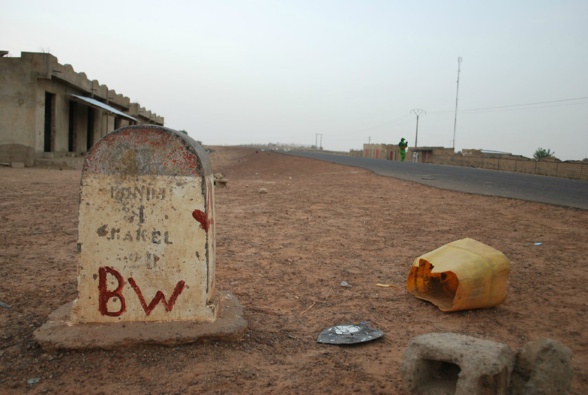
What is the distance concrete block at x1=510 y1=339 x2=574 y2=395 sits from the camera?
7.12ft

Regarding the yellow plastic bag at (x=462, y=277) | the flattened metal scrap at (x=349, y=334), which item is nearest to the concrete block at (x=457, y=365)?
the flattened metal scrap at (x=349, y=334)

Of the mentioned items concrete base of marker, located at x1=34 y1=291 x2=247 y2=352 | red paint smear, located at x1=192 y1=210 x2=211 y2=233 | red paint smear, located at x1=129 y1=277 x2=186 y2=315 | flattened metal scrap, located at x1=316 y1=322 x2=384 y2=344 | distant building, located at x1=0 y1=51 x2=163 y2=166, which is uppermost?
distant building, located at x1=0 y1=51 x2=163 y2=166

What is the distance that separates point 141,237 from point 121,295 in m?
0.42

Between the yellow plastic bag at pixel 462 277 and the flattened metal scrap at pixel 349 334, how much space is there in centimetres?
77

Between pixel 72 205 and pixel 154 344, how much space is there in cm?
642

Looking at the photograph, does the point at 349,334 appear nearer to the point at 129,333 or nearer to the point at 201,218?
the point at 201,218

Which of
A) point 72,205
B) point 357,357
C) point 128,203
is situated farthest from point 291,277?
point 72,205

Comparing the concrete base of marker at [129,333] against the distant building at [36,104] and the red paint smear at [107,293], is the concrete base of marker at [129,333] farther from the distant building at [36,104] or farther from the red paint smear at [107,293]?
the distant building at [36,104]

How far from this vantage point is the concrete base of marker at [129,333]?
2826 mm

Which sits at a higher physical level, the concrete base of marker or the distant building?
the distant building

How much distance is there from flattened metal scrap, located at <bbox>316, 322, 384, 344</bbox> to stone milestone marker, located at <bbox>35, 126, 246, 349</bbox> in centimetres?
62

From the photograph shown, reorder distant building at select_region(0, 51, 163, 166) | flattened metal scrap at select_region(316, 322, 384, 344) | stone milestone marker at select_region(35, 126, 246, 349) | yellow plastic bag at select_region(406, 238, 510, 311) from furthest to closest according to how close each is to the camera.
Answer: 1. distant building at select_region(0, 51, 163, 166)
2. yellow plastic bag at select_region(406, 238, 510, 311)
3. flattened metal scrap at select_region(316, 322, 384, 344)
4. stone milestone marker at select_region(35, 126, 246, 349)

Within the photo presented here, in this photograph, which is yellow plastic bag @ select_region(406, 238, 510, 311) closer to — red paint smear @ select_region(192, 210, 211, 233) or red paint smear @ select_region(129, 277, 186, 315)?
red paint smear @ select_region(192, 210, 211, 233)

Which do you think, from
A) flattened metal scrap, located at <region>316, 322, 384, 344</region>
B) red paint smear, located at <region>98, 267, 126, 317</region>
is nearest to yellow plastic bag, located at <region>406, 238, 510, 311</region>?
flattened metal scrap, located at <region>316, 322, 384, 344</region>
